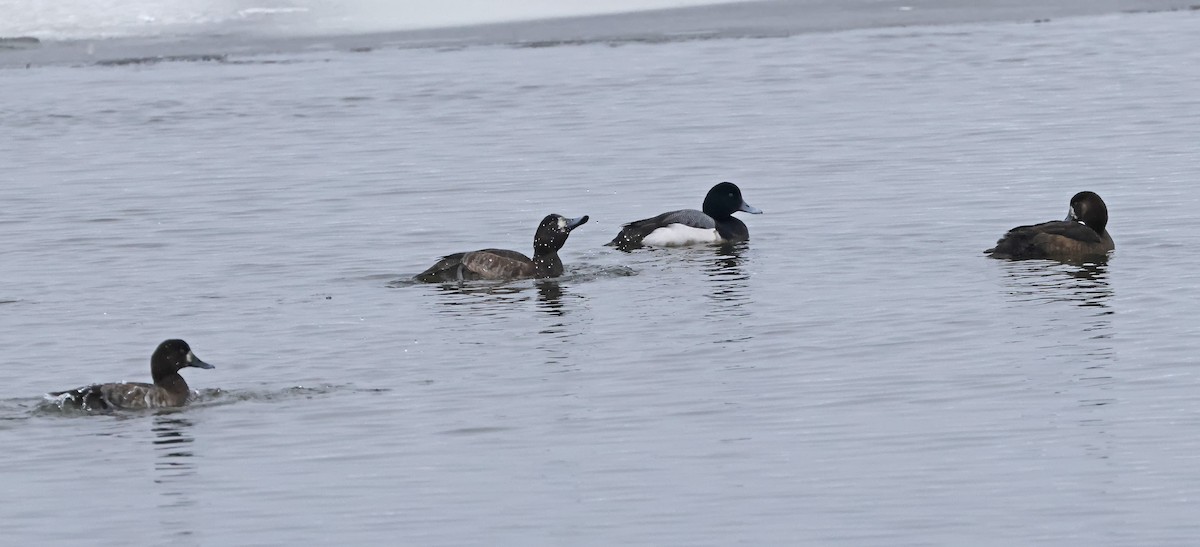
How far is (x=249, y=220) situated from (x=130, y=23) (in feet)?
66.0

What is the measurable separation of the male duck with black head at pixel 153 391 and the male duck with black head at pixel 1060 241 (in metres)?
6.36

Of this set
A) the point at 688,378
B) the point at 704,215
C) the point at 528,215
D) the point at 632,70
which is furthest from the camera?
the point at 632,70

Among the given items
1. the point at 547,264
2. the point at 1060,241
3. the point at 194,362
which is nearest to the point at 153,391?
the point at 194,362

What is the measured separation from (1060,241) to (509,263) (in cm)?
402

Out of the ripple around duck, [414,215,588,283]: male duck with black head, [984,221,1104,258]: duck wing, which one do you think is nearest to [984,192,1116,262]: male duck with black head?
[984,221,1104,258]: duck wing

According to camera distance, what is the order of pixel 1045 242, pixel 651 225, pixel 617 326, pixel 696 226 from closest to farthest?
1. pixel 617 326
2. pixel 1045 242
3. pixel 651 225
4. pixel 696 226

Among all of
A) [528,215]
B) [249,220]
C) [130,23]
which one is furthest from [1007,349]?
[130,23]

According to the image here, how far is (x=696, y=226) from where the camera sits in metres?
17.1

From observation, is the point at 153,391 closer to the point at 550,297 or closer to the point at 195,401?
the point at 195,401

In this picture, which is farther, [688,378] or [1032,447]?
[688,378]

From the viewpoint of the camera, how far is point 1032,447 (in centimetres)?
905

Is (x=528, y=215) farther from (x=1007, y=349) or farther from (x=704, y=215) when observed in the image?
(x=1007, y=349)

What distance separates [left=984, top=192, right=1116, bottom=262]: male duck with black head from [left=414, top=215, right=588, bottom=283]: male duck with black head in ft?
10.3

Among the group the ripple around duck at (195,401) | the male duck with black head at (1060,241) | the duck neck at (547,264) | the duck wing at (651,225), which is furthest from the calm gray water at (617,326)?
the duck wing at (651,225)
